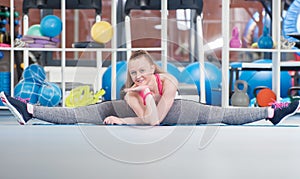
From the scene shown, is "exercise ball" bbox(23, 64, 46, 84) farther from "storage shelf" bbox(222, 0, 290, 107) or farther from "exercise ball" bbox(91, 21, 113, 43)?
"storage shelf" bbox(222, 0, 290, 107)

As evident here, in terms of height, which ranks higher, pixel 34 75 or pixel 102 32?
pixel 102 32

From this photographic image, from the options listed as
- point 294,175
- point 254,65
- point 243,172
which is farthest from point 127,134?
point 254,65

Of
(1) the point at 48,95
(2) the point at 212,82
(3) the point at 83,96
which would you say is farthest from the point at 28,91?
(2) the point at 212,82

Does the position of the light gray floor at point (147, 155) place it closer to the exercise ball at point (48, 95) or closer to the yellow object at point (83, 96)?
the yellow object at point (83, 96)

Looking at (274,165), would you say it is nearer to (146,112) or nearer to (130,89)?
(146,112)

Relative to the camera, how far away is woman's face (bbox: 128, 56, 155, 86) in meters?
2.17

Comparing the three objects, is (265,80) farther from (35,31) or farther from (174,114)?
(174,114)

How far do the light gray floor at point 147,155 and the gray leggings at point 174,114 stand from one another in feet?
1.72

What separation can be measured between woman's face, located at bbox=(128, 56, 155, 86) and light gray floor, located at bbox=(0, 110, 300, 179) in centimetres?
56

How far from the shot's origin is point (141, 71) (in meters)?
2.21

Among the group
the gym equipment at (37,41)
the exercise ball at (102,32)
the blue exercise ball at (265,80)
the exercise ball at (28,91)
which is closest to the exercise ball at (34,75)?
the exercise ball at (28,91)

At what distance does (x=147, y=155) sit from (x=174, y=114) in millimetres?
641

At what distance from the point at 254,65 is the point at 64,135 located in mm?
3006

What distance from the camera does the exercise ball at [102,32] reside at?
11.7ft
